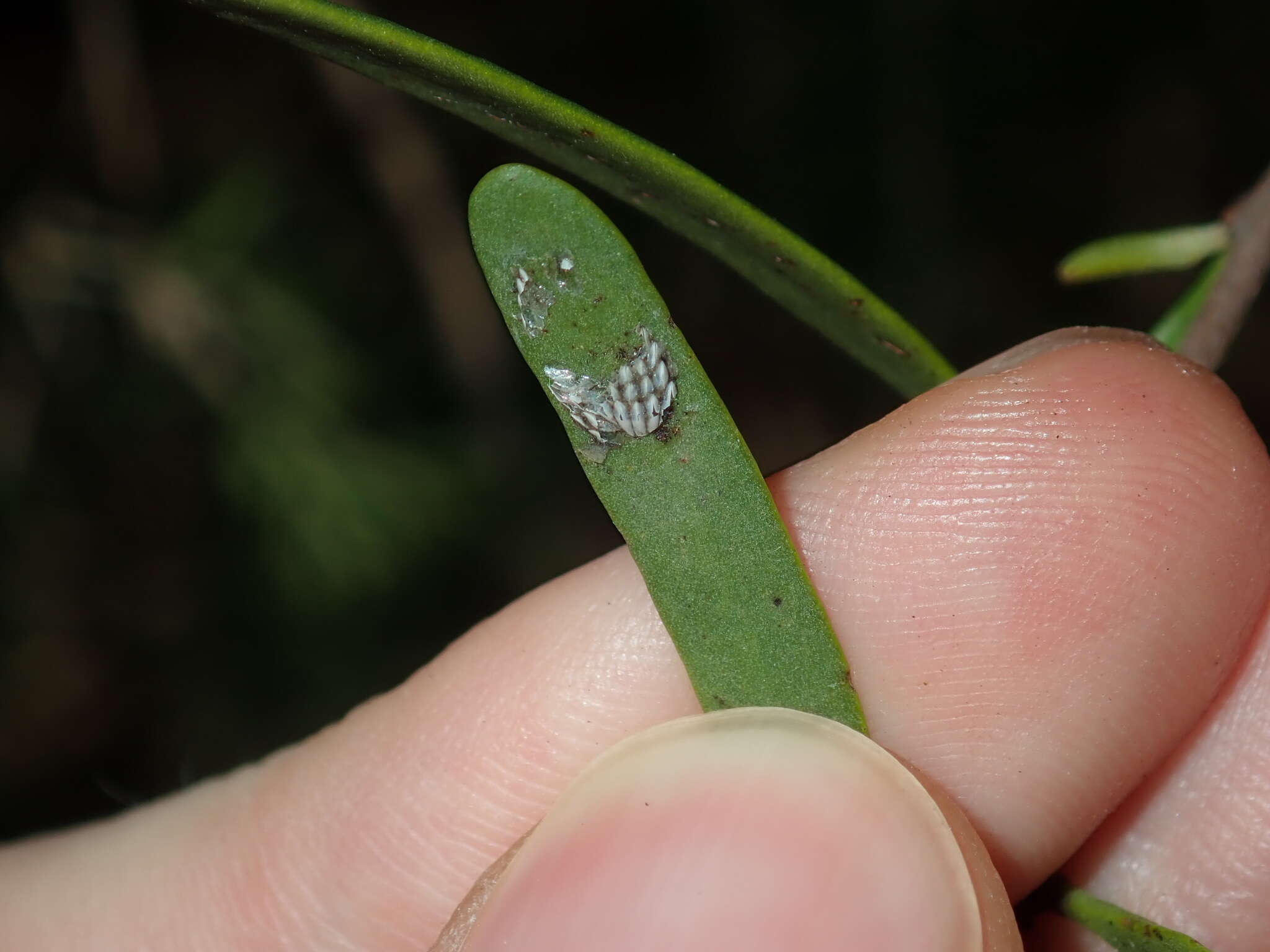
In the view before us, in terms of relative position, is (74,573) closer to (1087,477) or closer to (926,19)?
(1087,477)

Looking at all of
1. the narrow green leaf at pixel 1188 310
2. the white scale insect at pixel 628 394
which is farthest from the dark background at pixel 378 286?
the narrow green leaf at pixel 1188 310

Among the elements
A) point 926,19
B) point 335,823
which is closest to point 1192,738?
point 335,823

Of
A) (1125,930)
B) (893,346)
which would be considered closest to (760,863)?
(1125,930)

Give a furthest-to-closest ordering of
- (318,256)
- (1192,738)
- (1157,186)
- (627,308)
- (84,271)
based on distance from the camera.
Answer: (1157,186)
(318,256)
(84,271)
(1192,738)
(627,308)

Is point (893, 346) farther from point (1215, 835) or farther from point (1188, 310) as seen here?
point (1215, 835)

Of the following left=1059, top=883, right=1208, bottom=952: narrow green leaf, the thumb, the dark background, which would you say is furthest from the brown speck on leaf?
the dark background

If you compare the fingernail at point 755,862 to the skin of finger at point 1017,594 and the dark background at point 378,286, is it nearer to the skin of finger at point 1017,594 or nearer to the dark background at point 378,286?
the skin of finger at point 1017,594
